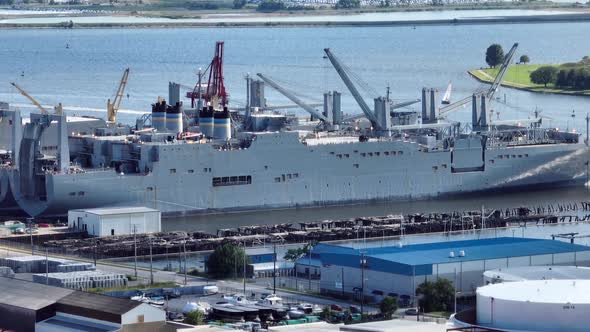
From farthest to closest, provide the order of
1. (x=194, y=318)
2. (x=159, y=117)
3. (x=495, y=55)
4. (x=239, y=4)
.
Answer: (x=239, y=4)
(x=495, y=55)
(x=159, y=117)
(x=194, y=318)

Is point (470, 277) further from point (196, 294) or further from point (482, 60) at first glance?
point (482, 60)

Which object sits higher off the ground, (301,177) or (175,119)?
(175,119)

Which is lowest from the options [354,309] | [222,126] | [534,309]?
[354,309]

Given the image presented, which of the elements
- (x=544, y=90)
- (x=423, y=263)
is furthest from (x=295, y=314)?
(x=544, y=90)

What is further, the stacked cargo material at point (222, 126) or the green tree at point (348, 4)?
the green tree at point (348, 4)

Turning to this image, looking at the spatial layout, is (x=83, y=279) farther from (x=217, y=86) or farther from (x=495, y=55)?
(x=495, y=55)

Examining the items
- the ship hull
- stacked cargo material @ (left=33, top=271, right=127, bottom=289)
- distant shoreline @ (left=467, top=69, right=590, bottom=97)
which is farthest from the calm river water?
stacked cargo material @ (left=33, top=271, right=127, bottom=289)

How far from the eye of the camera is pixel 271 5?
484 ft

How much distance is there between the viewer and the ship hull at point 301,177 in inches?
1897

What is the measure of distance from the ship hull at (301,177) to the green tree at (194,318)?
15957mm

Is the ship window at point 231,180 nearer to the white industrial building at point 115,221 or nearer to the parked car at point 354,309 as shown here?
the white industrial building at point 115,221

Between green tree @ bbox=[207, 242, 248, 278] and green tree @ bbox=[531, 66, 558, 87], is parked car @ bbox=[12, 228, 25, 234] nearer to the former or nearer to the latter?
green tree @ bbox=[207, 242, 248, 278]

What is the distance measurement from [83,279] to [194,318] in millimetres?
4879

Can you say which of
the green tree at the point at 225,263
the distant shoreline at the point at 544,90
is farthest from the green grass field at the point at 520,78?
the green tree at the point at 225,263
